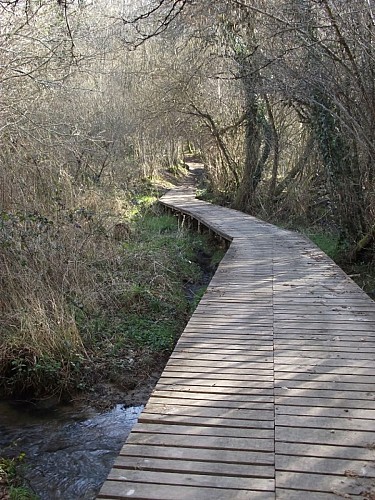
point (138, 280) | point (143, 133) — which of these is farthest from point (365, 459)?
point (143, 133)

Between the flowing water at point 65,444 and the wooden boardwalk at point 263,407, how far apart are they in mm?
874

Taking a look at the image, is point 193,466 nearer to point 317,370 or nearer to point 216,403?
point 216,403

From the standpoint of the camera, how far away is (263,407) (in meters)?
3.48

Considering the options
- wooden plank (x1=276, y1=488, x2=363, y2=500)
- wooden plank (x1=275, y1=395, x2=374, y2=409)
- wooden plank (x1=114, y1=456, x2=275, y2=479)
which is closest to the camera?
wooden plank (x1=276, y1=488, x2=363, y2=500)

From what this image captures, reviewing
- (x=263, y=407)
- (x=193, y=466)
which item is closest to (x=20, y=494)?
(x=193, y=466)

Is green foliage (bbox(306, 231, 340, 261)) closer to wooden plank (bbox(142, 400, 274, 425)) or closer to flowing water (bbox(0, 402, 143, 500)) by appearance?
flowing water (bbox(0, 402, 143, 500))

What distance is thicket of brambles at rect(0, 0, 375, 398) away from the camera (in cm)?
624

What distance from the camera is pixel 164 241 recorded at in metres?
12.1

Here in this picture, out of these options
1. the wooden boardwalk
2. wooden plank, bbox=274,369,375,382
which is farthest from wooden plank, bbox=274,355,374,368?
wooden plank, bbox=274,369,375,382

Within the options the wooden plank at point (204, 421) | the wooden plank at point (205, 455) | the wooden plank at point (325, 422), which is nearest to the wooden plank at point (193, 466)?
the wooden plank at point (205, 455)

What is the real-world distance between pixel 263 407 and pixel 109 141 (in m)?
8.47

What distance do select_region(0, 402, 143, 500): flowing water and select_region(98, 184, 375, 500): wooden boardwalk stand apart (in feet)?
2.87

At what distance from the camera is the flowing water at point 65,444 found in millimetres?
3939

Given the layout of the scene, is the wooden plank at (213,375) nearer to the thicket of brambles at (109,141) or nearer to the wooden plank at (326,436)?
the wooden plank at (326,436)
